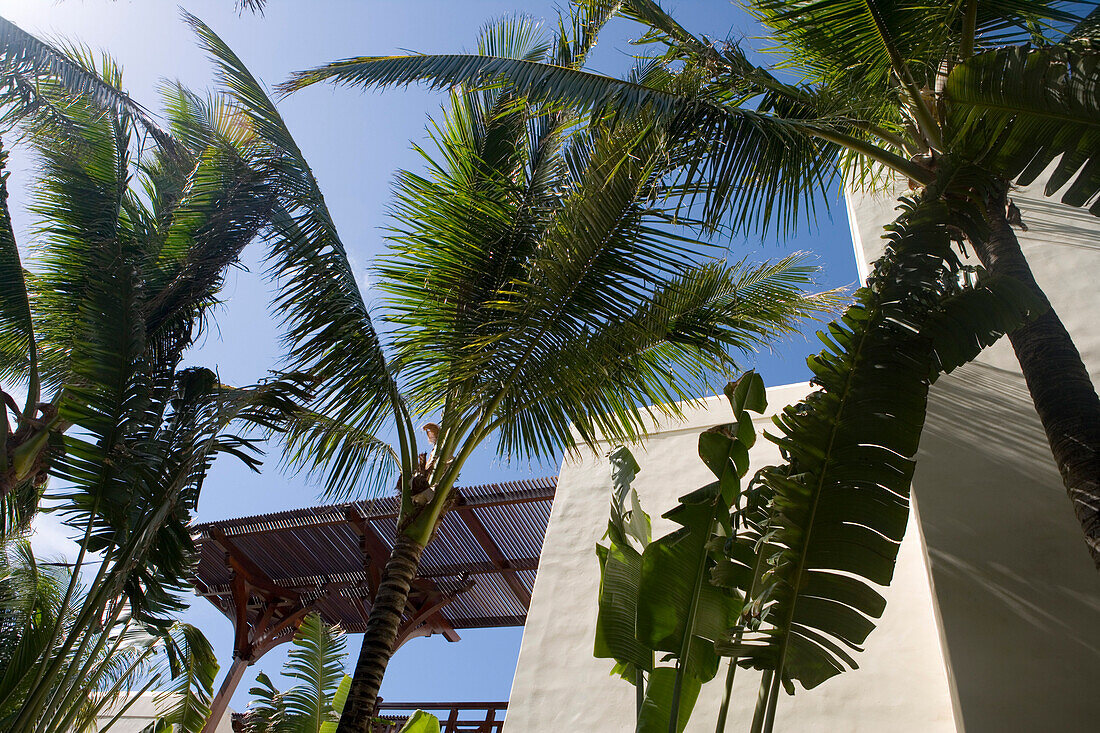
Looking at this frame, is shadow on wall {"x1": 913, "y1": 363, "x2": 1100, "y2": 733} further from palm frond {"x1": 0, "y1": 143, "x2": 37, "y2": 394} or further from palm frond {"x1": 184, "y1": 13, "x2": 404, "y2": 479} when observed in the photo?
palm frond {"x1": 0, "y1": 143, "x2": 37, "y2": 394}

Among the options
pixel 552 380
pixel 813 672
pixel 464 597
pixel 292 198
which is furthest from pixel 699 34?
pixel 464 597

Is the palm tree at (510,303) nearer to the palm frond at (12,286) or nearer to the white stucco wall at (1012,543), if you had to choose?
the palm frond at (12,286)

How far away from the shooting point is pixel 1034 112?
10.9 ft

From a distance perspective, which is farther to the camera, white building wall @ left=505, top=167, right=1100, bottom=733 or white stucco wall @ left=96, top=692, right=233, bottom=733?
white stucco wall @ left=96, top=692, right=233, bottom=733

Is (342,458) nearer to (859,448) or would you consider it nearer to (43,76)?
(43,76)

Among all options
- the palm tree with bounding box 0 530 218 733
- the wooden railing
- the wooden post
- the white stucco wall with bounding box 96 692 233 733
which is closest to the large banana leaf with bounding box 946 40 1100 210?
the palm tree with bounding box 0 530 218 733

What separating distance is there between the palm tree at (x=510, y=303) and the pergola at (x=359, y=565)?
355cm

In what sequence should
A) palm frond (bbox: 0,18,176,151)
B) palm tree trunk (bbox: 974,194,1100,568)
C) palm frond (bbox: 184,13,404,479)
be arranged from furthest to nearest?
1. palm frond (bbox: 184,13,404,479)
2. palm frond (bbox: 0,18,176,151)
3. palm tree trunk (bbox: 974,194,1100,568)

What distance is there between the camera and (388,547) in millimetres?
9297

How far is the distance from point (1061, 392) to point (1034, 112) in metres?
1.21

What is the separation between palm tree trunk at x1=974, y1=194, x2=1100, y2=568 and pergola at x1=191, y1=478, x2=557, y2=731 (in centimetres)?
521

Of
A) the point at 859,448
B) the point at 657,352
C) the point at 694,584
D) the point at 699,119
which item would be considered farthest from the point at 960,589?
the point at 699,119

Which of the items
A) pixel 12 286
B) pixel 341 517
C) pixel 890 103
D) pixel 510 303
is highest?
pixel 890 103

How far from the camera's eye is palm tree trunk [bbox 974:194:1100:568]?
9.59 feet
